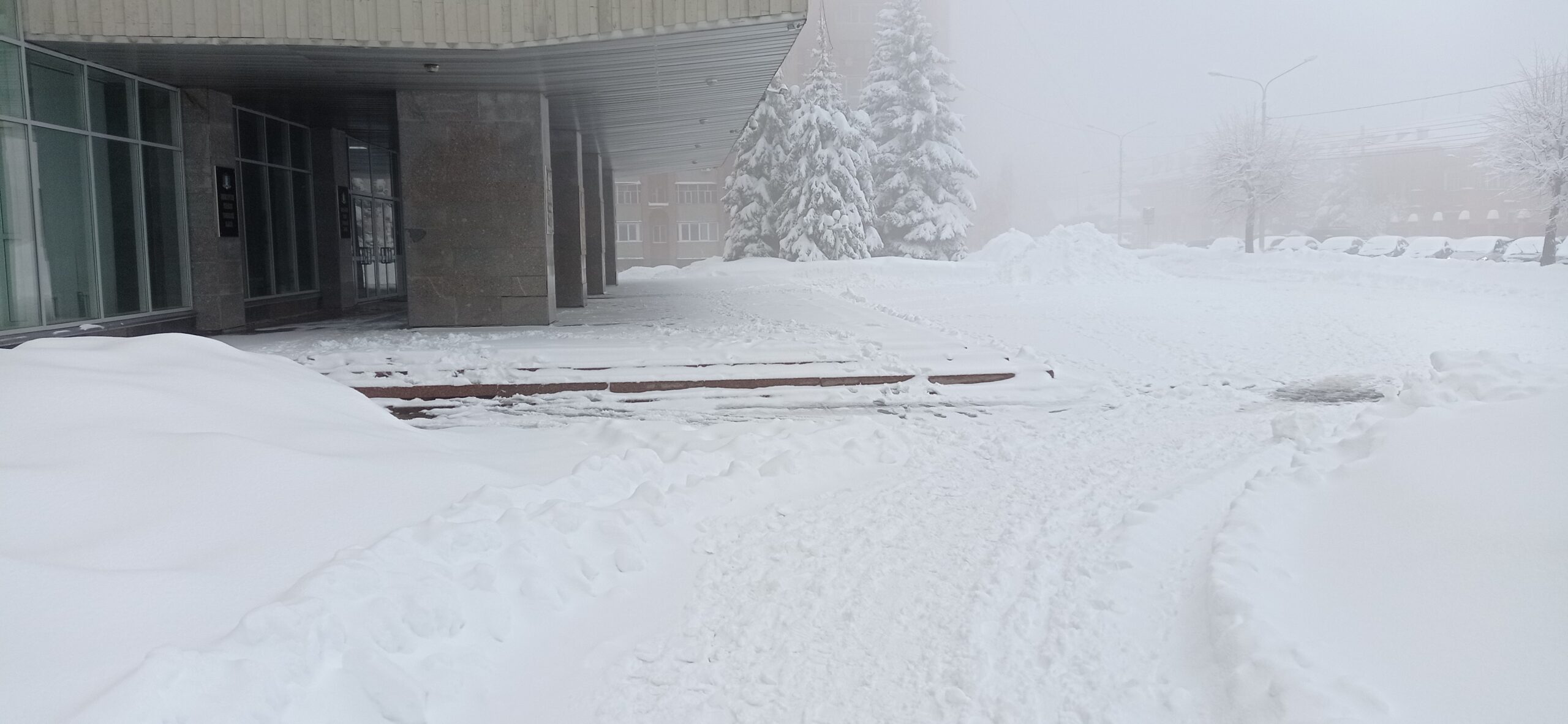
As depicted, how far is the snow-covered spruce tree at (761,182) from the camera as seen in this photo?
46031mm

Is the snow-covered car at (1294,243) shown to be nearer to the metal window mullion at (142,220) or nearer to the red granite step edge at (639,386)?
the red granite step edge at (639,386)

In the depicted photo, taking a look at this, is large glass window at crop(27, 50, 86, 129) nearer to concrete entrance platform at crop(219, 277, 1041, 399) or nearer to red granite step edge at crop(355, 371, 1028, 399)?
concrete entrance platform at crop(219, 277, 1041, 399)

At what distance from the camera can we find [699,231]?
7238cm

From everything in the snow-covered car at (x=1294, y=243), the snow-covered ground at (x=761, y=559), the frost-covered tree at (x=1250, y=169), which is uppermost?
the frost-covered tree at (x=1250, y=169)

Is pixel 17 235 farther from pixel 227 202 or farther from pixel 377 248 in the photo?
pixel 377 248

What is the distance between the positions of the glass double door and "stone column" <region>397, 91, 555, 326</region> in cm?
889

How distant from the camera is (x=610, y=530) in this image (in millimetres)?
5531

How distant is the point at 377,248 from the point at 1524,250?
42713 millimetres

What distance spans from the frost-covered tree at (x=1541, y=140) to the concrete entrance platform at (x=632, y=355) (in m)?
29.9

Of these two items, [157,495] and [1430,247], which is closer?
[157,495]

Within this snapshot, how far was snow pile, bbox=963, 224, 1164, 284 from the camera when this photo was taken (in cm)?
3234

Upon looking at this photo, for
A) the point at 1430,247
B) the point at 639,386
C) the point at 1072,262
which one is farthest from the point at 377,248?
the point at 1430,247

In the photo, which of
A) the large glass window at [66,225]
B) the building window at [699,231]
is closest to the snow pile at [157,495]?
the large glass window at [66,225]

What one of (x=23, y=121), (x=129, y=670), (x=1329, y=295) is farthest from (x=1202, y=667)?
(x=1329, y=295)
